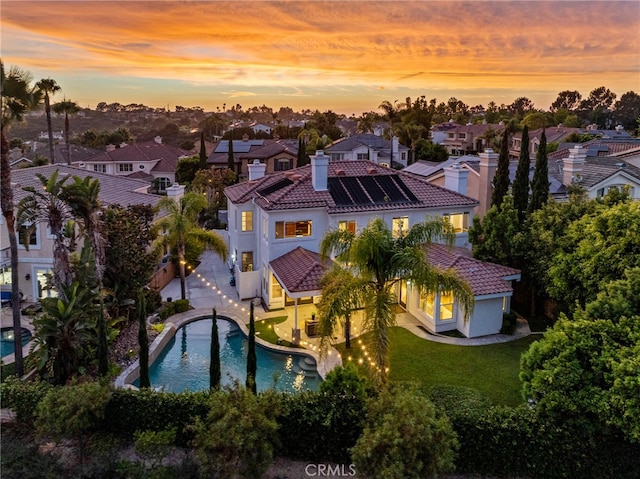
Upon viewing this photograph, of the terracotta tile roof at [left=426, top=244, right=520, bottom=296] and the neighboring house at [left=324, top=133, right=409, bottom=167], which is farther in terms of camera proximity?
the neighboring house at [left=324, top=133, right=409, bottom=167]

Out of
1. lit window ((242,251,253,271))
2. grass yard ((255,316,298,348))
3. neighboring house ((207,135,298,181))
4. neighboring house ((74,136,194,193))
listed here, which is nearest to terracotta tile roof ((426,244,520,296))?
grass yard ((255,316,298,348))

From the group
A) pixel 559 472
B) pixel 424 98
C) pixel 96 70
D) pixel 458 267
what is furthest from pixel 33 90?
pixel 424 98

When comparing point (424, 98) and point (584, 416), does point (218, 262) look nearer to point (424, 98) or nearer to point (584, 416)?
point (584, 416)

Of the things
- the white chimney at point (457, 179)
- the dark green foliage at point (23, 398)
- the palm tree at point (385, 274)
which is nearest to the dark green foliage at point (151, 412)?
the dark green foliage at point (23, 398)

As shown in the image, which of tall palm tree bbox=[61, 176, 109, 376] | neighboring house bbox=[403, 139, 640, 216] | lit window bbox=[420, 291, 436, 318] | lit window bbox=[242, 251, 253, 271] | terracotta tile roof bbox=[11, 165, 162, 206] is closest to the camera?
tall palm tree bbox=[61, 176, 109, 376]

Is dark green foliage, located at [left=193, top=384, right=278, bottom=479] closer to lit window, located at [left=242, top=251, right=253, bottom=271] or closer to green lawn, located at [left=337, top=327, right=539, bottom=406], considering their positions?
green lawn, located at [left=337, top=327, right=539, bottom=406]

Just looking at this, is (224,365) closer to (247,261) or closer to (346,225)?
(247,261)

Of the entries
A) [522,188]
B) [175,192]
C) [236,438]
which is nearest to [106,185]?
[175,192]
